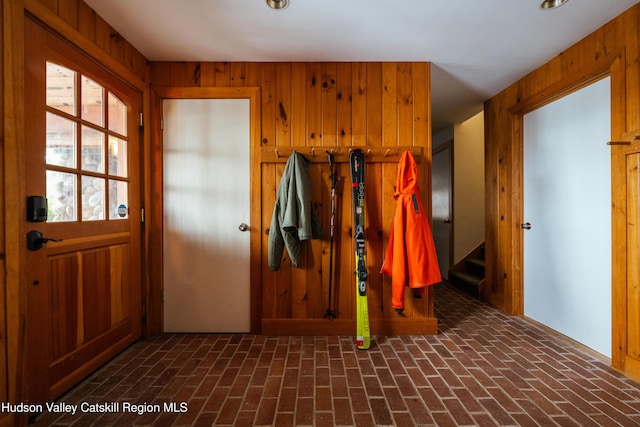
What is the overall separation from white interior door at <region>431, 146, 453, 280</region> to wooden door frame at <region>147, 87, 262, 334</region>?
291 cm

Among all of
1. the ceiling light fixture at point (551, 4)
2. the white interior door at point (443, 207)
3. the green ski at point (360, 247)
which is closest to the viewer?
the ceiling light fixture at point (551, 4)

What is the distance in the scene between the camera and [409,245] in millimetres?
2037

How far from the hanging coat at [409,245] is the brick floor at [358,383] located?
1.63ft

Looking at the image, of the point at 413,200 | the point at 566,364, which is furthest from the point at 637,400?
the point at 413,200

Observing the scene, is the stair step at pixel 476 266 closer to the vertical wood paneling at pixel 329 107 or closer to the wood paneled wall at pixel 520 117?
the wood paneled wall at pixel 520 117

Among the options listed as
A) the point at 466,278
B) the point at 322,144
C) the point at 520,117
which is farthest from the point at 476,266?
the point at 322,144

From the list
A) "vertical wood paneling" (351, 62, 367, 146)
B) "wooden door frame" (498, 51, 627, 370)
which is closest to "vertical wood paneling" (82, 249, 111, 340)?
"vertical wood paneling" (351, 62, 367, 146)

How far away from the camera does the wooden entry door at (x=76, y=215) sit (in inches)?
53.2

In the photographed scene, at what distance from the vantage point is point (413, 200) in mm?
2053

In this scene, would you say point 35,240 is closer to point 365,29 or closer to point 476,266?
point 365,29

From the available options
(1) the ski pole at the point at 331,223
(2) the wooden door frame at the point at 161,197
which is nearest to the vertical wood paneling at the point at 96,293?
(2) the wooden door frame at the point at 161,197

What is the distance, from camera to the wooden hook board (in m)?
2.20

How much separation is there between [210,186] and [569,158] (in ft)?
A: 9.65

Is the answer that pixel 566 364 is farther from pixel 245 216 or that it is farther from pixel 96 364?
pixel 96 364
